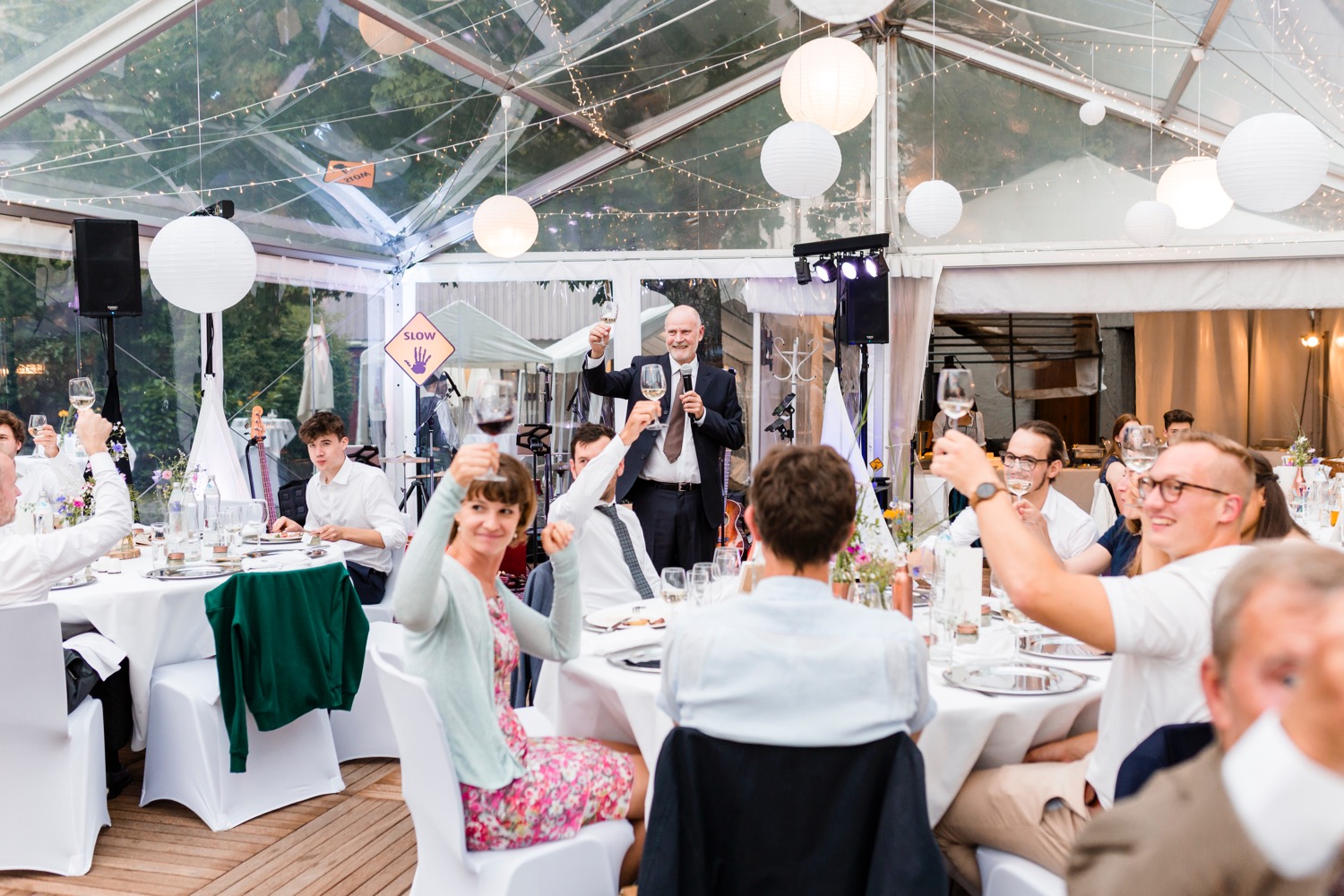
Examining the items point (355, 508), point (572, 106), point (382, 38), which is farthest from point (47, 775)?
point (572, 106)

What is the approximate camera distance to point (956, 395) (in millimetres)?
2230

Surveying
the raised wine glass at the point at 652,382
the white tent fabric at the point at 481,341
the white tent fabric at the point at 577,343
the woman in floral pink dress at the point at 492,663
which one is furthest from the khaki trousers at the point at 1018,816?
the white tent fabric at the point at 481,341

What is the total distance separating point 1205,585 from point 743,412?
23.3 feet

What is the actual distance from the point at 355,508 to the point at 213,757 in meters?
1.42

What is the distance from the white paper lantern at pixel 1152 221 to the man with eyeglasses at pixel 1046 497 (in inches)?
150

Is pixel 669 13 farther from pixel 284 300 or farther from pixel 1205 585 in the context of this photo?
pixel 1205 585

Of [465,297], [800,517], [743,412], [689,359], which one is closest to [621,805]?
[800,517]

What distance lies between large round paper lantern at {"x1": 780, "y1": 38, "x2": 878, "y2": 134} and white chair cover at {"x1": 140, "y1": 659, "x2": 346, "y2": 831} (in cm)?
386

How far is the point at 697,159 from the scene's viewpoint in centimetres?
905

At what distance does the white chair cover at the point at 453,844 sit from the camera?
2.02 metres

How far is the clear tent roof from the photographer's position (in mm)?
6117

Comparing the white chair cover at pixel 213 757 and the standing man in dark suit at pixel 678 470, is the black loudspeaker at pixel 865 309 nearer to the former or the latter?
the standing man in dark suit at pixel 678 470

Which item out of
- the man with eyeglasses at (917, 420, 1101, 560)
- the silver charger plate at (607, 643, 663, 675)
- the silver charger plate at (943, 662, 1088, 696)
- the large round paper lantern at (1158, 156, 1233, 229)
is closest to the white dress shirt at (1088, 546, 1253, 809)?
the silver charger plate at (943, 662, 1088, 696)

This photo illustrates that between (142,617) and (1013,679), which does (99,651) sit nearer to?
(142,617)
